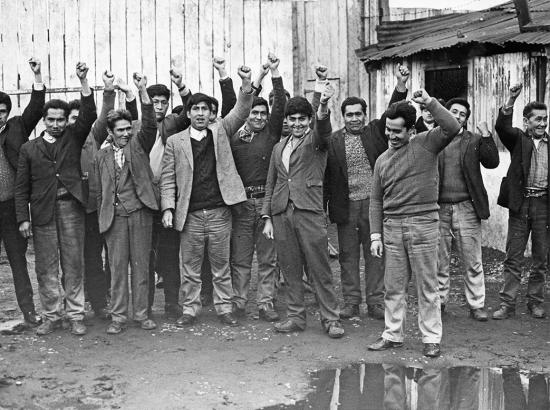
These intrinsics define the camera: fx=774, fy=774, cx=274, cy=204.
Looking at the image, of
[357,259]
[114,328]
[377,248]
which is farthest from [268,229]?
[114,328]

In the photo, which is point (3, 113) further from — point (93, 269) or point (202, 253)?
point (202, 253)

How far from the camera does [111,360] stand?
19.3 ft

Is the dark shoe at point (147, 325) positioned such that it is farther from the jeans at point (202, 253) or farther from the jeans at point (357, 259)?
the jeans at point (357, 259)

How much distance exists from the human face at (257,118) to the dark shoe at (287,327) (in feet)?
5.99

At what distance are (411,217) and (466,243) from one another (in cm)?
115

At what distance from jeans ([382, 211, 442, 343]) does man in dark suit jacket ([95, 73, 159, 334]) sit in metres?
2.08

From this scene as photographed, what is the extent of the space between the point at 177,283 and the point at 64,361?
59.3 inches

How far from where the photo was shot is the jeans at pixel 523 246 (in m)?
6.92

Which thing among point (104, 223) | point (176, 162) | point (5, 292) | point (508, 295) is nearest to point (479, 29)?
point (508, 295)

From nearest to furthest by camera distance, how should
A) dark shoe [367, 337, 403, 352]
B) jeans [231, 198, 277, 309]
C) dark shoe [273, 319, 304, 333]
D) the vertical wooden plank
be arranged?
1. dark shoe [367, 337, 403, 352]
2. dark shoe [273, 319, 304, 333]
3. jeans [231, 198, 277, 309]
4. the vertical wooden plank

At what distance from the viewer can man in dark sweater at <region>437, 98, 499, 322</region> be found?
6.78m

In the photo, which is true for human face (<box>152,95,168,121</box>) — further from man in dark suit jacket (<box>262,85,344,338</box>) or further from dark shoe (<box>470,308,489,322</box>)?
dark shoe (<box>470,308,489,322</box>)

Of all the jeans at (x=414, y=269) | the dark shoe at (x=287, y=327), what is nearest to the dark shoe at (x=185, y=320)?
the dark shoe at (x=287, y=327)

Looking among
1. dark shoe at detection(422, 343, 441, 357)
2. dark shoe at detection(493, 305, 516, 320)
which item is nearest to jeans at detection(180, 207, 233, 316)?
dark shoe at detection(422, 343, 441, 357)
